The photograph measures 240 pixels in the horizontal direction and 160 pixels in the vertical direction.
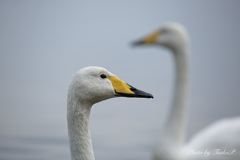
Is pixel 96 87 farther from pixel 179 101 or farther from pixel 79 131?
pixel 179 101

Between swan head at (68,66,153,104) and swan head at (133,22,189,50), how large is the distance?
4045mm

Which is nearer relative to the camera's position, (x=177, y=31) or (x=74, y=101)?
(x=74, y=101)

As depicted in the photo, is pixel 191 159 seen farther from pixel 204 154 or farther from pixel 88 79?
pixel 88 79

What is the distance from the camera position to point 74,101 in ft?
10.7

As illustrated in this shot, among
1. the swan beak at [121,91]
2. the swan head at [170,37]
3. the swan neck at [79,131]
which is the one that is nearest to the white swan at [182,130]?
the swan head at [170,37]

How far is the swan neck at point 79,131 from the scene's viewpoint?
Answer: 3.29m

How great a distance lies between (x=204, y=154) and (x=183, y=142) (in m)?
0.92

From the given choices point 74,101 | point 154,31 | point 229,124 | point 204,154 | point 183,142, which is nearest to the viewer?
point 74,101

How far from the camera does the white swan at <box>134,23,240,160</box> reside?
6.14 m

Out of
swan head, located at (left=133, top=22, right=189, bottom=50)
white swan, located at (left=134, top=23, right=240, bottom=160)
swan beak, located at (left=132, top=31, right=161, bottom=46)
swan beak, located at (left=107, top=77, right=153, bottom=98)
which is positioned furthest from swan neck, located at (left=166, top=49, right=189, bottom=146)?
swan beak, located at (left=107, top=77, right=153, bottom=98)

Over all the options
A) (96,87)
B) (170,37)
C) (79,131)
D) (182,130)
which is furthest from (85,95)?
(170,37)

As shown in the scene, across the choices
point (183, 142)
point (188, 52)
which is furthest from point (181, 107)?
point (188, 52)

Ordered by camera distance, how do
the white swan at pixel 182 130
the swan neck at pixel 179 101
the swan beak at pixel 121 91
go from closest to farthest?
1. the swan beak at pixel 121 91
2. the white swan at pixel 182 130
3. the swan neck at pixel 179 101

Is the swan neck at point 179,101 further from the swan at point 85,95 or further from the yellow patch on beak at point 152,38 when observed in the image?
the swan at point 85,95
